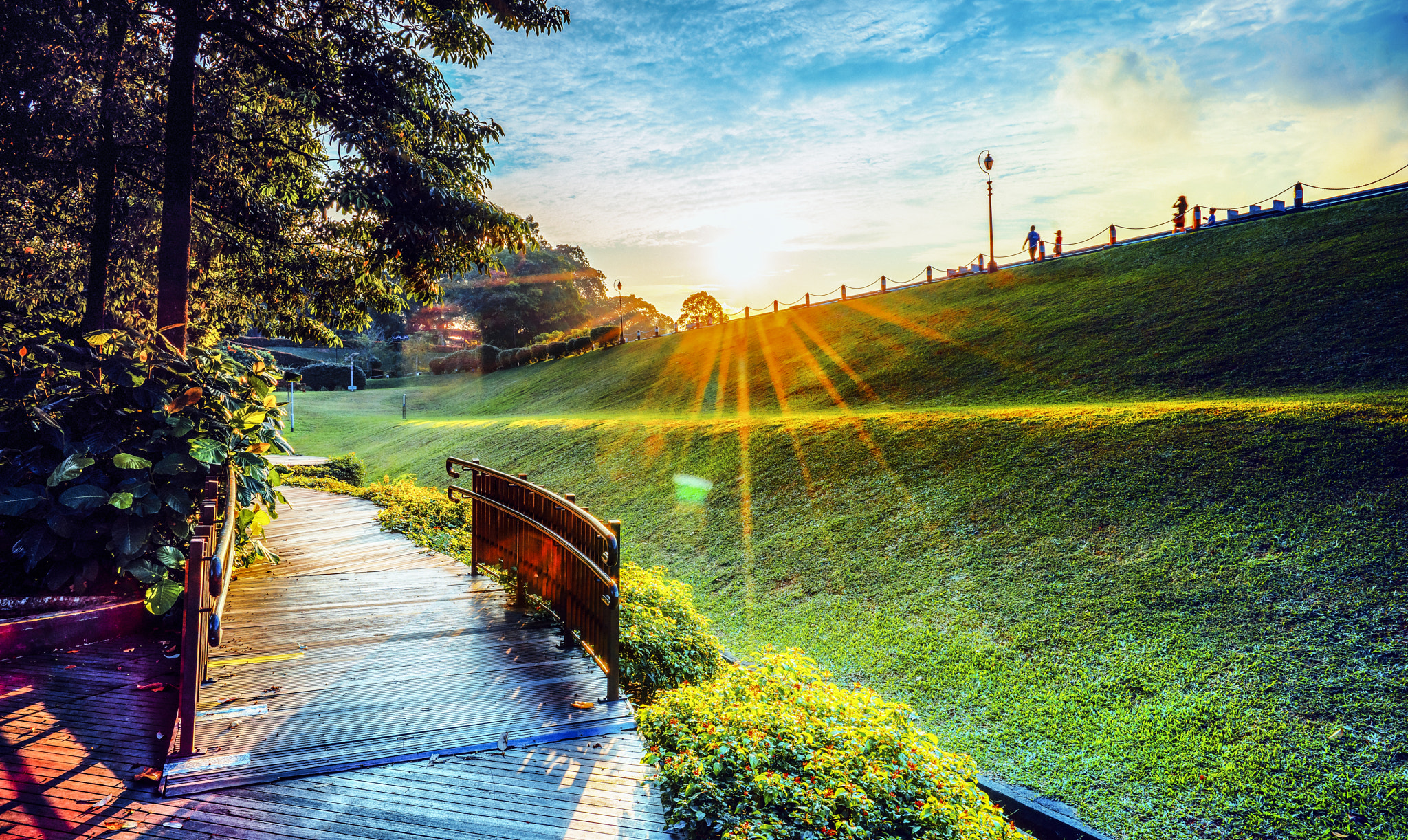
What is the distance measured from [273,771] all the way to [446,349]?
66931mm

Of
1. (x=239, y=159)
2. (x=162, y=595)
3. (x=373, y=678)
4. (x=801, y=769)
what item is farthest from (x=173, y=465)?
(x=239, y=159)

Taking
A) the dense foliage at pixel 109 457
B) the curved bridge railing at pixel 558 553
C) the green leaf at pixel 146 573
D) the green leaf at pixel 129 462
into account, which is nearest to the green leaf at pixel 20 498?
the dense foliage at pixel 109 457

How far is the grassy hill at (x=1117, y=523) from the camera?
17.2ft

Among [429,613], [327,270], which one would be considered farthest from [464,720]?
[327,270]

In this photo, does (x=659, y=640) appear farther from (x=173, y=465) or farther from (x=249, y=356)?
(x=249, y=356)

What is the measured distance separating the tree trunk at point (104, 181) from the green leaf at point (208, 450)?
202 inches

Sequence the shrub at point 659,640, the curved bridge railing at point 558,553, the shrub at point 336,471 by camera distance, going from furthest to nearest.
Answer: the shrub at point 336,471 < the shrub at point 659,640 < the curved bridge railing at point 558,553

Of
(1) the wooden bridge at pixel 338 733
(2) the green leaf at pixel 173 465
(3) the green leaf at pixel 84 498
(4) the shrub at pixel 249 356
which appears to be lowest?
(1) the wooden bridge at pixel 338 733

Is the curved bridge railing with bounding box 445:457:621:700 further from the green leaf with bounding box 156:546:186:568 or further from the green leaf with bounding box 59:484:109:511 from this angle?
the green leaf with bounding box 59:484:109:511

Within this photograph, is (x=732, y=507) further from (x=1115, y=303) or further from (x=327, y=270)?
(x=1115, y=303)

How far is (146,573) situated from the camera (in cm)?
488

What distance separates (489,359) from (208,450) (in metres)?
43.6

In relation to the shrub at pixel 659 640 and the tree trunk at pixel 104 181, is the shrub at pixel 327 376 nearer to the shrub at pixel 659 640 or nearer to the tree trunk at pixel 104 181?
the tree trunk at pixel 104 181

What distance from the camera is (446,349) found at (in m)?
65.4
